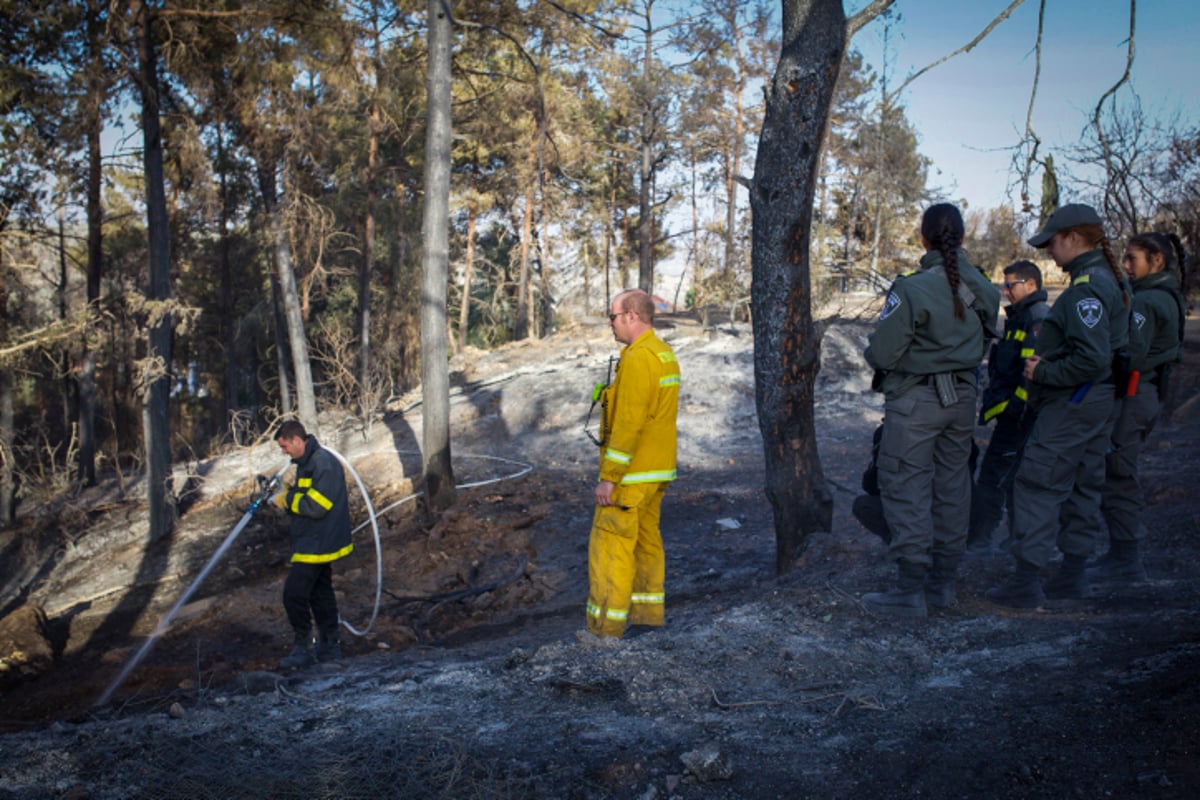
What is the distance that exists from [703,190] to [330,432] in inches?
839

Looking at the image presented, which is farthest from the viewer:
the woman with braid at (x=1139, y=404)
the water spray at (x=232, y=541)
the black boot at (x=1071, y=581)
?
the water spray at (x=232, y=541)

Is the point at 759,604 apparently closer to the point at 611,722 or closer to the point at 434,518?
the point at 611,722

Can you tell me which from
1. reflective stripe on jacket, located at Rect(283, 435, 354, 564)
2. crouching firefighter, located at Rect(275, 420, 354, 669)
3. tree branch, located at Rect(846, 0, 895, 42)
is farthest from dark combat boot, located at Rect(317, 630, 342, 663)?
tree branch, located at Rect(846, 0, 895, 42)

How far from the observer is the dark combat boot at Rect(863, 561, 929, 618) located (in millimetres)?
4609

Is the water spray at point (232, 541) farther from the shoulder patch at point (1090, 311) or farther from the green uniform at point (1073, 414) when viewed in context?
the shoulder patch at point (1090, 311)

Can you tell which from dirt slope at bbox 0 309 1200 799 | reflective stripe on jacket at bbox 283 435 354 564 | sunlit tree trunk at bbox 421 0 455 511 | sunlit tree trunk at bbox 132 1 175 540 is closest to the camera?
dirt slope at bbox 0 309 1200 799

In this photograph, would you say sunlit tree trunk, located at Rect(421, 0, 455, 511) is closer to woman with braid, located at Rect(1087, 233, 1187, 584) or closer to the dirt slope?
the dirt slope

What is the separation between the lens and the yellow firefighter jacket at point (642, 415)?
182 inches

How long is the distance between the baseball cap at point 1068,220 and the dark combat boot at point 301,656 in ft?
18.8

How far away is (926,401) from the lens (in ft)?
14.6

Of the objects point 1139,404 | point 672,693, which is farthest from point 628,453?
point 1139,404

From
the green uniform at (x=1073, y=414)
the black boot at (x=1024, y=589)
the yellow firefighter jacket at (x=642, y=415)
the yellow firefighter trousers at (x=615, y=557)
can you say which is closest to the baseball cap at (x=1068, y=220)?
the green uniform at (x=1073, y=414)

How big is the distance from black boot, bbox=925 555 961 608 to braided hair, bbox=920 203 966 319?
1.39m

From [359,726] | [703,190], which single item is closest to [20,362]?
[359,726]
